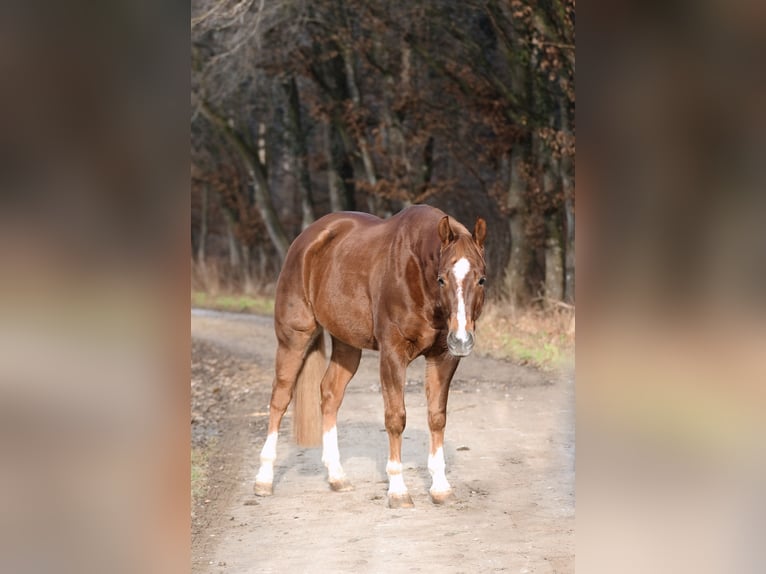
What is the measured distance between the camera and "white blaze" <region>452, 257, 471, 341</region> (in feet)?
19.2

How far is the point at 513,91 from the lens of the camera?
1688 cm

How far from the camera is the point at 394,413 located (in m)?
6.73

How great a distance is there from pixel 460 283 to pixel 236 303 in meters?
18.5

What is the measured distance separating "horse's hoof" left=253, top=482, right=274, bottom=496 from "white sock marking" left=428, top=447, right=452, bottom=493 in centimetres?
116

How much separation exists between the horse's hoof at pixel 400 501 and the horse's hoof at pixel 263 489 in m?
0.96

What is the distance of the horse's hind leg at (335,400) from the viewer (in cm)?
717

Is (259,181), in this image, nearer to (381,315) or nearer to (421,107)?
(421,107)

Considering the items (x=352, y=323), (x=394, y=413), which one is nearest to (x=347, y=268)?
(x=352, y=323)

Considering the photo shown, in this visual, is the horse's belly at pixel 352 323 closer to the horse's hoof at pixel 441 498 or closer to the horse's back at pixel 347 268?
the horse's back at pixel 347 268
